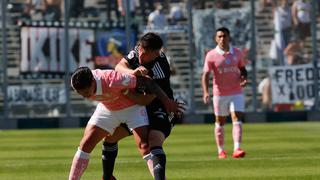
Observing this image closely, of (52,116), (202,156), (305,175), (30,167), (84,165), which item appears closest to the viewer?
(84,165)

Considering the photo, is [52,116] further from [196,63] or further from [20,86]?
[196,63]

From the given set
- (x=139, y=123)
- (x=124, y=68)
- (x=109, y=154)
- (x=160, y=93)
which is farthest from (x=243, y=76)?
(x=160, y=93)

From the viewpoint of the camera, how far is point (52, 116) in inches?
1248

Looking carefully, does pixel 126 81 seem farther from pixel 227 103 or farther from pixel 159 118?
pixel 227 103

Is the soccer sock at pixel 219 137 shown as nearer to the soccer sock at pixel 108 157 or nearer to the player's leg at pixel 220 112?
the player's leg at pixel 220 112

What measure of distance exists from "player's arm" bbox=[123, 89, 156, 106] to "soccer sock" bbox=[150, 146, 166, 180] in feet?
1.76

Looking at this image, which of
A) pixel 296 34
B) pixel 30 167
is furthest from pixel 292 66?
pixel 30 167

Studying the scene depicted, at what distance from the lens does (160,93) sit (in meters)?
11.3

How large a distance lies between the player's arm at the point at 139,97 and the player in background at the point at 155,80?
22cm

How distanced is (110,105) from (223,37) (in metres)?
6.36

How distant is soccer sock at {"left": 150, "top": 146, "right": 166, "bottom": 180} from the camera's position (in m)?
11.3

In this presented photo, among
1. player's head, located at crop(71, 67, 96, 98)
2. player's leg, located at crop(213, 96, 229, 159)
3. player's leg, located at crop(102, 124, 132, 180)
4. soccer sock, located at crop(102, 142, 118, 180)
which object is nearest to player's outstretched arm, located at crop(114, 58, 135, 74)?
player's head, located at crop(71, 67, 96, 98)

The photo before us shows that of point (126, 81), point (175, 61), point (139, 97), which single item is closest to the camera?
point (126, 81)

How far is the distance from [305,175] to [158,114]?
8.74ft
